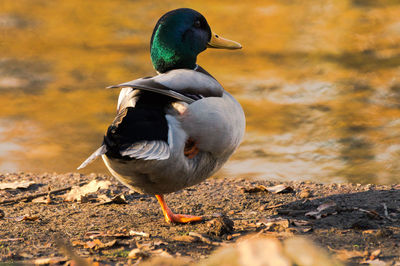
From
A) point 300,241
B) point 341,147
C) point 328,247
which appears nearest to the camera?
point 300,241

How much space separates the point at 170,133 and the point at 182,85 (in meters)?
0.41

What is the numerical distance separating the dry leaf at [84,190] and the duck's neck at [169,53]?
1325 mm

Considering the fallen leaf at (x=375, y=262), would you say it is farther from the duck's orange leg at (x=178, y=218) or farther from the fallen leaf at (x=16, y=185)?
the fallen leaf at (x=16, y=185)

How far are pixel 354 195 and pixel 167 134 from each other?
2.02m

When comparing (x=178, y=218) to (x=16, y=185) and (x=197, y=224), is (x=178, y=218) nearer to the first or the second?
(x=197, y=224)

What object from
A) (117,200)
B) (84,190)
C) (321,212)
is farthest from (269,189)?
(84,190)

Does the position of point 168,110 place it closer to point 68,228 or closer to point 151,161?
point 151,161

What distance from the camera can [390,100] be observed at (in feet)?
29.8

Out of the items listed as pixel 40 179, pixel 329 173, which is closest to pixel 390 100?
pixel 329 173

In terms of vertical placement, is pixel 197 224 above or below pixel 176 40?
below

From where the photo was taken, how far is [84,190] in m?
5.26

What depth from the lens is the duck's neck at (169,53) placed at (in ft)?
15.0

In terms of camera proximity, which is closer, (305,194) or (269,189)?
(305,194)

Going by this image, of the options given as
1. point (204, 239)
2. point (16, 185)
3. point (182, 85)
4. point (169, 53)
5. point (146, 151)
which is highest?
point (169, 53)
